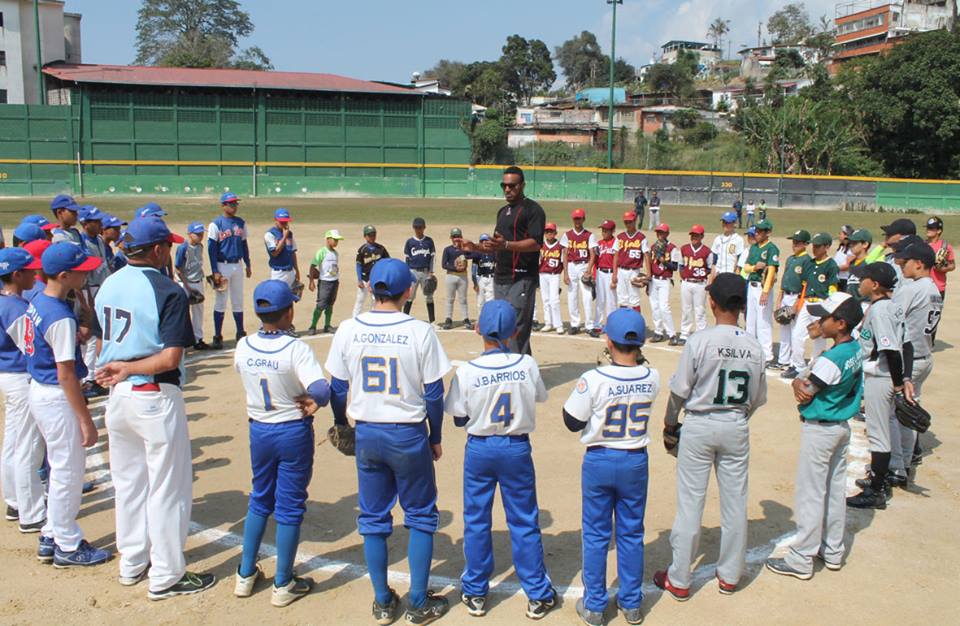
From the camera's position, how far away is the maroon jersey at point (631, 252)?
14258mm

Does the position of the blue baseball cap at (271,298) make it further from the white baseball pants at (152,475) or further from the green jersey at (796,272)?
the green jersey at (796,272)

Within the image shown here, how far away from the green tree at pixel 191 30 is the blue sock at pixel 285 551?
92207 mm

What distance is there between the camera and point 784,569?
19.2ft

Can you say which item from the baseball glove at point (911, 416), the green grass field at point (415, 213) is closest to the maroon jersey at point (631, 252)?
the baseball glove at point (911, 416)

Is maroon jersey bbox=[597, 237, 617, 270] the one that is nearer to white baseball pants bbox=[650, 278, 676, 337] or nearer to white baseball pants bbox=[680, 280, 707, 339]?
white baseball pants bbox=[650, 278, 676, 337]

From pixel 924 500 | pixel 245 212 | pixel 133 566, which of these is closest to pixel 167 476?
pixel 133 566

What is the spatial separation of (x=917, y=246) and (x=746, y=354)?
3675mm

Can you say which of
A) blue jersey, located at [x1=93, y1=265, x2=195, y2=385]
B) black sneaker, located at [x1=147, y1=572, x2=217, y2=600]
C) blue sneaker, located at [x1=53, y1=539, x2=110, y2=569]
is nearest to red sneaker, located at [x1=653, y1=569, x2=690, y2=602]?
black sneaker, located at [x1=147, y1=572, x2=217, y2=600]

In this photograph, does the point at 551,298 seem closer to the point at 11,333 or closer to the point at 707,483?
the point at 707,483

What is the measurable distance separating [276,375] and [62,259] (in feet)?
6.70

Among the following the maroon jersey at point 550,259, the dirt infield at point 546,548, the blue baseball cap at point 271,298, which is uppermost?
the blue baseball cap at point 271,298

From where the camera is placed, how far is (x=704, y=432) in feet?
17.8

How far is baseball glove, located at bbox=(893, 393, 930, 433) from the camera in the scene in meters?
6.89

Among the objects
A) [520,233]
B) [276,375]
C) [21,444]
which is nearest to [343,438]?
[276,375]
